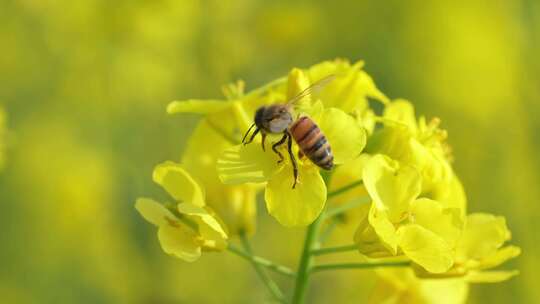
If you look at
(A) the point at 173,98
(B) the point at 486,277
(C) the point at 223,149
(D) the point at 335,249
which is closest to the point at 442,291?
(B) the point at 486,277

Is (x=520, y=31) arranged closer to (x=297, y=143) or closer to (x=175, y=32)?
(x=175, y=32)

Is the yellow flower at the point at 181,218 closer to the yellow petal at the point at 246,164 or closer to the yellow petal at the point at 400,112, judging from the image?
the yellow petal at the point at 246,164

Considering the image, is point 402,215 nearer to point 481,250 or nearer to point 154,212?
point 481,250

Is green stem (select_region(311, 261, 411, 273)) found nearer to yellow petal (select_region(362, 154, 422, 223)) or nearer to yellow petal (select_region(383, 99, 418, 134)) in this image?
yellow petal (select_region(362, 154, 422, 223))

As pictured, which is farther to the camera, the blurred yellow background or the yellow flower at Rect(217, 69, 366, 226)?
the blurred yellow background

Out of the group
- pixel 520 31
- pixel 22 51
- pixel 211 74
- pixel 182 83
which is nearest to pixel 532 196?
pixel 520 31

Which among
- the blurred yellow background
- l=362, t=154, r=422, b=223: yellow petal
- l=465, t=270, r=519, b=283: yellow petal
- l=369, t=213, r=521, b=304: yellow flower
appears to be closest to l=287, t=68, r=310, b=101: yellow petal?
l=362, t=154, r=422, b=223: yellow petal

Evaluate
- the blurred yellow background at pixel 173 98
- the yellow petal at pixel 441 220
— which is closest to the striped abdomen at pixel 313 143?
the yellow petal at pixel 441 220
